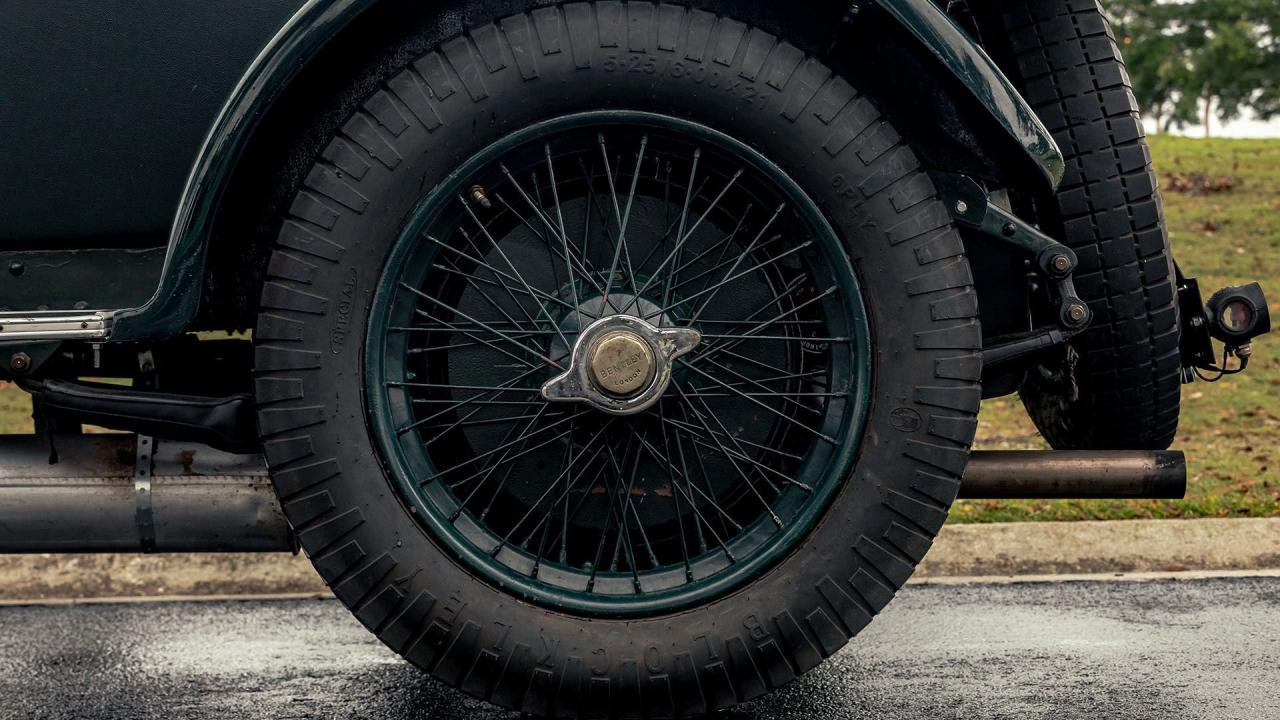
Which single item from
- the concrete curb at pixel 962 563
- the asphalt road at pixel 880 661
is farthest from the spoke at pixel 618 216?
the concrete curb at pixel 962 563

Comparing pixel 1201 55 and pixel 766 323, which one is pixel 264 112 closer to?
pixel 766 323

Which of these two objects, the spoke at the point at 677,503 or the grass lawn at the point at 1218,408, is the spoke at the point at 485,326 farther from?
the grass lawn at the point at 1218,408

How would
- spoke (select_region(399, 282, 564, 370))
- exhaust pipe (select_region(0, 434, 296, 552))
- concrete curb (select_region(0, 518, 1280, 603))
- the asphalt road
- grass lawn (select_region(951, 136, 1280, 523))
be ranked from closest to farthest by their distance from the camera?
1. spoke (select_region(399, 282, 564, 370))
2. exhaust pipe (select_region(0, 434, 296, 552))
3. the asphalt road
4. concrete curb (select_region(0, 518, 1280, 603))
5. grass lawn (select_region(951, 136, 1280, 523))

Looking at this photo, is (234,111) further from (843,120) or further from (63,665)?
(63,665)

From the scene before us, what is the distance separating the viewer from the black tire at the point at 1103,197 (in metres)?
2.91

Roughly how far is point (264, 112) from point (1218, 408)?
5763 mm

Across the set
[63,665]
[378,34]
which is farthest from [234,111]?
[63,665]

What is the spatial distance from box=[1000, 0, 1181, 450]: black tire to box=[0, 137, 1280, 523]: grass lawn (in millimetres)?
2151

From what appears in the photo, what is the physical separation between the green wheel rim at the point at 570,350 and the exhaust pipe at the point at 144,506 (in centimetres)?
46

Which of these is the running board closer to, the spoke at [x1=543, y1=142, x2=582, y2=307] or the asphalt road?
the asphalt road

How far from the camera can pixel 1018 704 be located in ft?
10.4

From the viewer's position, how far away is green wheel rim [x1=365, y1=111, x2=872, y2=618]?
2.44 m

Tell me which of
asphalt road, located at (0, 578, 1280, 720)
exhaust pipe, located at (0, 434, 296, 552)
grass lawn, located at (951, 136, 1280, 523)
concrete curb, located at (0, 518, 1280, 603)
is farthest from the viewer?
grass lawn, located at (951, 136, 1280, 523)

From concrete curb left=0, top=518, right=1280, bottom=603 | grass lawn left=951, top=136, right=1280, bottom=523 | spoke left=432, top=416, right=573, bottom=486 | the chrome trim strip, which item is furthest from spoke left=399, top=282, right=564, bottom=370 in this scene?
grass lawn left=951, top=136, right=1280, bottom=523
